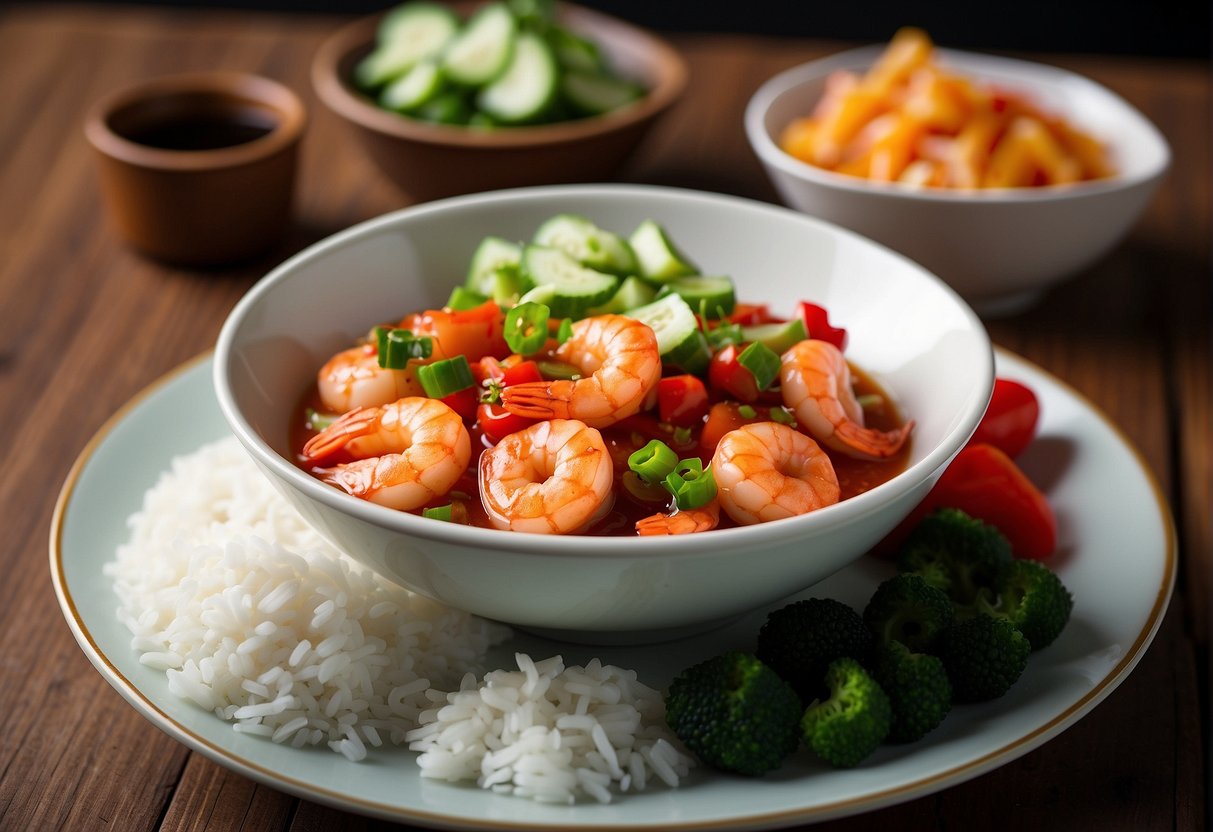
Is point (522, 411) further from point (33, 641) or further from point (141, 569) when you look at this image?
point (33, 641)

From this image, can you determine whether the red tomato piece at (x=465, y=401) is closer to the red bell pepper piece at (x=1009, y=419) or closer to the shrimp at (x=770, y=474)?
the shrimp at (x=770, y=474)

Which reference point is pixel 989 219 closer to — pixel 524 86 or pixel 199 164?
pixel 524 86

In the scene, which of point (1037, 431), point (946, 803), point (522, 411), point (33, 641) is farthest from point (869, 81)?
point (33, 641)

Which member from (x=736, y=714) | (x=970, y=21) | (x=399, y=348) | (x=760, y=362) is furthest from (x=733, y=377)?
(x=970, y=21)

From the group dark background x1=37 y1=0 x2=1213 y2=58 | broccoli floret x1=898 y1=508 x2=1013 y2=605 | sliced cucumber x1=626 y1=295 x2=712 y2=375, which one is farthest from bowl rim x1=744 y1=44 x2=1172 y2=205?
dark background x1=37 y1=0 x2=1213 y2=58

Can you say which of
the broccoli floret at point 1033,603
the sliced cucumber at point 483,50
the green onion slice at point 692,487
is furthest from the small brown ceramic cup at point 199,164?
the broccoli floret at point 1033,603

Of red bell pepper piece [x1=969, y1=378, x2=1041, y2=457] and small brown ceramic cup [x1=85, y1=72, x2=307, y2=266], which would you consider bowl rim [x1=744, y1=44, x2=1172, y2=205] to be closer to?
red bell pepper piece [x1=969, y1=378, x2=1041, y2=457]
